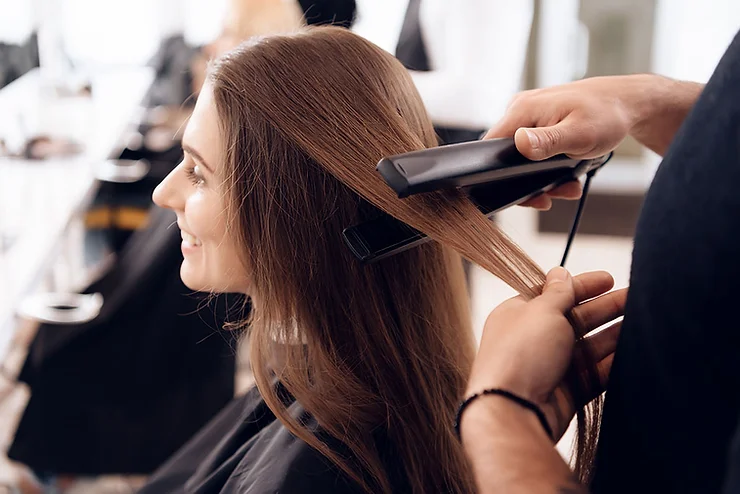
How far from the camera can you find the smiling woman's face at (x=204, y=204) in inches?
35.0

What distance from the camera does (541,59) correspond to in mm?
3297

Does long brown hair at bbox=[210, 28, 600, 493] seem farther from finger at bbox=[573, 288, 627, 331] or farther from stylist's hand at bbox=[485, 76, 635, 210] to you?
finger at bbox=[573, 288, 627, 331]

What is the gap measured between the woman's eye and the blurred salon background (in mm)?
229

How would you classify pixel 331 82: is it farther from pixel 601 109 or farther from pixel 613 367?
pixel 613 367

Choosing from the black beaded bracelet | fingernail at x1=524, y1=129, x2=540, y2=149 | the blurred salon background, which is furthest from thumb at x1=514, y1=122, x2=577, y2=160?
the blurred salon background

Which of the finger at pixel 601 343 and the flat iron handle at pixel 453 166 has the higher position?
the flat iron handle at pixel 453 166

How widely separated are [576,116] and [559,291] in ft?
0.74

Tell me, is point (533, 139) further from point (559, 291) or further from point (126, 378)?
point (126, 378)

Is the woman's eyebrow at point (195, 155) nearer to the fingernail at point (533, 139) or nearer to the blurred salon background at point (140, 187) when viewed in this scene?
the blurred salon background at point (140, 187)

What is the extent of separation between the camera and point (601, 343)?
24.8 inches

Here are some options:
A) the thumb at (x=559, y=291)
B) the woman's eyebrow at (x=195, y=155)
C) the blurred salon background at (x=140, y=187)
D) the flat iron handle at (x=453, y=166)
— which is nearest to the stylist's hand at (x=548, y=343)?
the thumb at (x=559, y=291)

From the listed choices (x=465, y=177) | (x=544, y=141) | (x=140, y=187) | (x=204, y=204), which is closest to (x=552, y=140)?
(x=544, y=141)

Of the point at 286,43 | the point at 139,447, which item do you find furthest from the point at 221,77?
the point at 139,447

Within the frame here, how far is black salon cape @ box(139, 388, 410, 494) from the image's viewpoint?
0.83m
